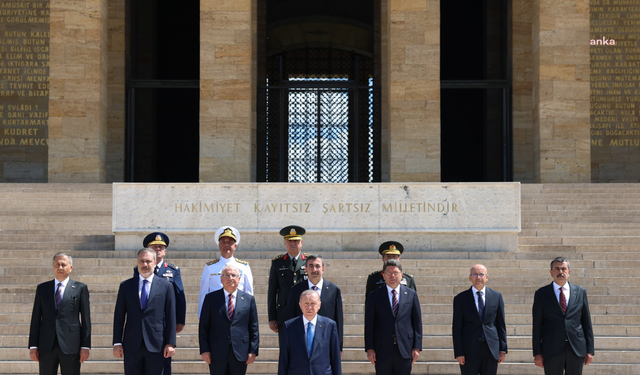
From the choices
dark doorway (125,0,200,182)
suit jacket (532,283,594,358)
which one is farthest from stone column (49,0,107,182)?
suit jacket (532,283,594,358)

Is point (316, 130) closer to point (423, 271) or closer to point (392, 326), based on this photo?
point (423, 271)

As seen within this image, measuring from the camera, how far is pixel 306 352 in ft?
17.4

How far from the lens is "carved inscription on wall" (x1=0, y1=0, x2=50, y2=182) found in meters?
19.7

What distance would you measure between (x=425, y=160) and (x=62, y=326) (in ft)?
37.9

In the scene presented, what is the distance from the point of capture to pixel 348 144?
69.2 feet

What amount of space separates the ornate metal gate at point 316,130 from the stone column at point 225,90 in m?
2.98

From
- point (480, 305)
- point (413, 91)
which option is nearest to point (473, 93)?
point (413, 91)

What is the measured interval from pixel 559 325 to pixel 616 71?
14.9 meters

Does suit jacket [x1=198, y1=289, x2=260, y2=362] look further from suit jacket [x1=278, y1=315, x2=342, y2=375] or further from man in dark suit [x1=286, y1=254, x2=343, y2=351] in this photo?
suit jacket [x1=278, y1=315, x2=342, y2=375]

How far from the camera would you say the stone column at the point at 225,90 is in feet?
55.6

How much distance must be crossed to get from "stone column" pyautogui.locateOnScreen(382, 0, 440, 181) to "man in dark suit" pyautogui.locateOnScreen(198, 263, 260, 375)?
11.0 meters

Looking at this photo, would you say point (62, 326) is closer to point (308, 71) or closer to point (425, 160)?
point (425, 160)

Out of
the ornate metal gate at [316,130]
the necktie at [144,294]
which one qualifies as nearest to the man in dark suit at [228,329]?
the necktie at [144,294]

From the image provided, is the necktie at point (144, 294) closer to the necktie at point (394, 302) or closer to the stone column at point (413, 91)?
the necktie at point (394, 302)
